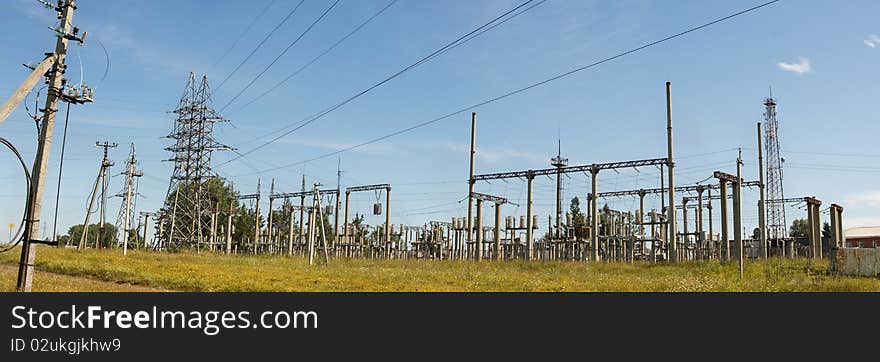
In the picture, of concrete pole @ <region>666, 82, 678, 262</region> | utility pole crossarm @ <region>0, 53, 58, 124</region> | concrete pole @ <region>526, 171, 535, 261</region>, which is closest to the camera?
utility pole crossarm @ <region>0, 53, 58, 124</region>

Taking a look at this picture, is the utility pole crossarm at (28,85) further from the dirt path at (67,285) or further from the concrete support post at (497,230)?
the concrete support post at (497,230)

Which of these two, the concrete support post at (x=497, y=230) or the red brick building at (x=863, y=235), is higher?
the red brick building at (x=863, y=235)

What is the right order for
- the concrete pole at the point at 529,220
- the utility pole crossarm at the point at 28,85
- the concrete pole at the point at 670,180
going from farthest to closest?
the concrete pole at the point at 529,220 → the concrete pole at the point at 670,180 → the utility pole crossarm at the point at 28,85

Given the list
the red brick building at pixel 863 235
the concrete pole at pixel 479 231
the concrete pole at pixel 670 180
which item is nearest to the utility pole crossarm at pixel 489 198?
the concrete pole at pixel 479 231

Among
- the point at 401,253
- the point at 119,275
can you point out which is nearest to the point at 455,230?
the point at 401,253

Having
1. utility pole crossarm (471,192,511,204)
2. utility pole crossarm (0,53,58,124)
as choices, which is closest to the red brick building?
utility pole crossarm (471,192,511,204)

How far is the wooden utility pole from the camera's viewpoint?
55.4 ft

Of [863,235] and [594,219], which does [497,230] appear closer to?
[594,219]

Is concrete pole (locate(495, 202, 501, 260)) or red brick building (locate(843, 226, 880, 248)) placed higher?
red brick building (locate(843, 226, 880, 248))

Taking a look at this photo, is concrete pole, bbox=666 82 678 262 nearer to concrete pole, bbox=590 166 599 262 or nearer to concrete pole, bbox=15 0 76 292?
concrete pole, bbox=590 166 599 262

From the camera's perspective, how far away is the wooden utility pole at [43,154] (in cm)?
1688

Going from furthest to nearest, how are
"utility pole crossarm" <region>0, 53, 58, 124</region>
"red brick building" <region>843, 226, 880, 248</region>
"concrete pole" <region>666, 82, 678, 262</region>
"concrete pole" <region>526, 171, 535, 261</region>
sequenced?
"red brick building" <region>843, 226, 880, 248</region> → "concrete pole" <region>526, 171, 535, 261</region> → "concrete pole" <region>666, 82, 678, 262</region> → "utility pole crossarm" <region>0, 53, 58, 124</region>

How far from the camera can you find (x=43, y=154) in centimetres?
1725

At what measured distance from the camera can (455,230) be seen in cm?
5656
